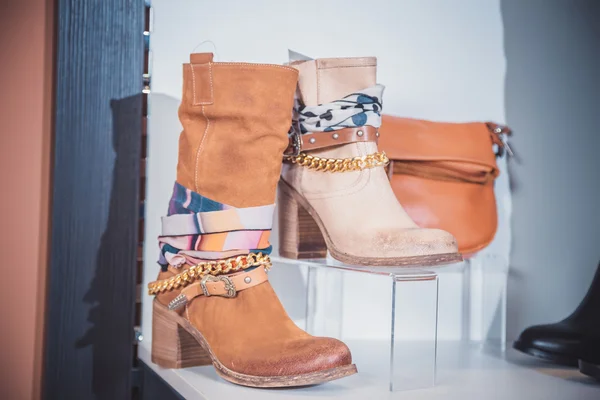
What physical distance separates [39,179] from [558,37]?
1.19 m

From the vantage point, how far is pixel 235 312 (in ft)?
2.95

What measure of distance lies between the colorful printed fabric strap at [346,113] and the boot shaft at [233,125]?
4.4 inches

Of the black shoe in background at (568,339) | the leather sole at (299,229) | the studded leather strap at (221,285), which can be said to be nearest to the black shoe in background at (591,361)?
the black shoe in background at (568,339)

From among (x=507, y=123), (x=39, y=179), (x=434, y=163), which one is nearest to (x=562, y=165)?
(x=507, y=123)

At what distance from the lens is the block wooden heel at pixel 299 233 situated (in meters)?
1.12

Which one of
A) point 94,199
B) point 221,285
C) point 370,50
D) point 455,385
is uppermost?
point 370,50

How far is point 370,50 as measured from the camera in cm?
140

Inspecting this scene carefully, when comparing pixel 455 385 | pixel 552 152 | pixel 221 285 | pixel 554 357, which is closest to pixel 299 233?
pixel 221 285

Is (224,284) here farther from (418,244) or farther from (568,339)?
(568,339)

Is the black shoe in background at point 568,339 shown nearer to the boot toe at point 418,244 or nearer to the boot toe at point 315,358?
the boot toe at point 418,244

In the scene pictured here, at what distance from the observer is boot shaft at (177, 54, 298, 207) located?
0.90 metres

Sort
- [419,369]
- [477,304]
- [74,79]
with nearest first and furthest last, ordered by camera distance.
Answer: [419,369]
[74,79]
[477,304]

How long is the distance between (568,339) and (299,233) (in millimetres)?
459

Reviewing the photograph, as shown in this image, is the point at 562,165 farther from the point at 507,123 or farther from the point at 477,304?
the point at 477,304
